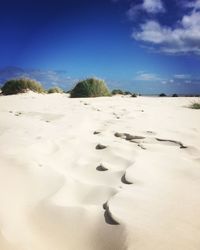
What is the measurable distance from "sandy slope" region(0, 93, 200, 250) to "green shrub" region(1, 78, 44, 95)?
9.43 metres

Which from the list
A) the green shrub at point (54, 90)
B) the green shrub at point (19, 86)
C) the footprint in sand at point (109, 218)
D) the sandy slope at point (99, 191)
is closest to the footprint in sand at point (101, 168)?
the sandy slope at point (99, 191)

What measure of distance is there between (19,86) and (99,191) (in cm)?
1142

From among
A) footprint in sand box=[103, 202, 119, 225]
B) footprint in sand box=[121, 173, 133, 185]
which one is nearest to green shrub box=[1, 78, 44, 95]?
footprint in sand box=[121, 173, 133, 185]

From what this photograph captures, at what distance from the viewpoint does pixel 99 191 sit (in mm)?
1960

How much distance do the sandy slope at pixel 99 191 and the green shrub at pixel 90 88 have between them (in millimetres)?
7484

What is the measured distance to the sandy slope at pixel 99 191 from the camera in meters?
→ 1.41

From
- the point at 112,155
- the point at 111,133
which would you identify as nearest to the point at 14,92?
the point at 111,133

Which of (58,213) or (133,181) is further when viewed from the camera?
(133,181)

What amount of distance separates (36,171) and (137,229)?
1050 mm

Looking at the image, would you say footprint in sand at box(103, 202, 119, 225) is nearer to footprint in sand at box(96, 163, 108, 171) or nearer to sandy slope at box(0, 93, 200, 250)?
sandy slope at box(0, 93, 200, 250)

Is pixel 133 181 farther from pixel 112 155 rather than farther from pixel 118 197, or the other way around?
pixel 112 155

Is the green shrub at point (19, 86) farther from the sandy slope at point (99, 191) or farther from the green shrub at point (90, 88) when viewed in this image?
the sandy slope at point (99, 191)

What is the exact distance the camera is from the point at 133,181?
6.86 ft

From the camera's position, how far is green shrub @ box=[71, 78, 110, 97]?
10977 mm
